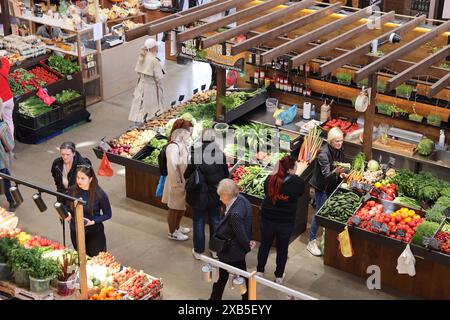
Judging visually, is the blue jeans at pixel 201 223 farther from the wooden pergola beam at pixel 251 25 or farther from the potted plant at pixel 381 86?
the potted plant at pixel 381 86

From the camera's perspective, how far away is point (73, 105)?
12242mm

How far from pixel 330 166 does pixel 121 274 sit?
2719 mm

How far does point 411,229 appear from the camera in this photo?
8047 millimetres

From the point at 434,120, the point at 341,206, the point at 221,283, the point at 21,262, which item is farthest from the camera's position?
the point at 434,120

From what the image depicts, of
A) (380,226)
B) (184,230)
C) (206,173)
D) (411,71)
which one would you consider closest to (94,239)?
(206,173)

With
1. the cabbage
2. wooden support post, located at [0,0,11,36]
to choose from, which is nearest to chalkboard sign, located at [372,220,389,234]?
the cabbage

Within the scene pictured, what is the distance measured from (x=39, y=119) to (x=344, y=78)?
457cm

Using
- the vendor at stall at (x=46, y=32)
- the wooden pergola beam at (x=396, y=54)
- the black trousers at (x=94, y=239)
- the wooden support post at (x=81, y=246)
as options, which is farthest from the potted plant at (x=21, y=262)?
the vendor at stall at (x=46, y=32)

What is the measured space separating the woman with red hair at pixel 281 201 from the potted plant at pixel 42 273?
2135mm

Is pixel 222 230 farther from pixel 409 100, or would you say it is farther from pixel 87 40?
pixel 87 40

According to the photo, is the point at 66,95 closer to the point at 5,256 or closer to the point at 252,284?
the point at 5,256

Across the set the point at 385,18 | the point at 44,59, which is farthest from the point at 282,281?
the point at 44,59

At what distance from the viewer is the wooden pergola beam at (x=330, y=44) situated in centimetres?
851

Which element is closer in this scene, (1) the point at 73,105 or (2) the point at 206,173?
(2) the point at 206,173
